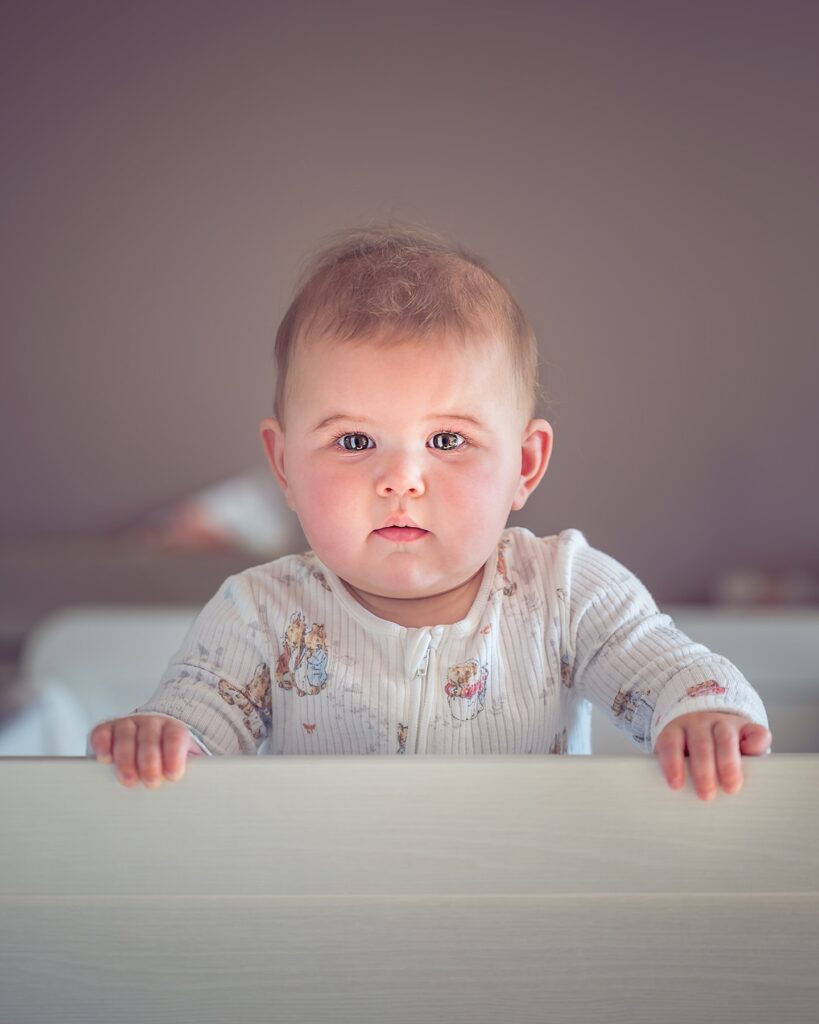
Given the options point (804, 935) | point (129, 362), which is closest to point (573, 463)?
point (129, 362)

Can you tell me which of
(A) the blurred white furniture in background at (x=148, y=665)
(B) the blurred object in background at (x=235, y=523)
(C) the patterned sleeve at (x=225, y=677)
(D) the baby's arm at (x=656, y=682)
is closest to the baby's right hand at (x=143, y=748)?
(C) the patterned sleeve at (x=225, y=677)

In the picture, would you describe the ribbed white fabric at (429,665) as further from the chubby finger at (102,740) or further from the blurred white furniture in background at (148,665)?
the blurred white furniture in background at (148,665)

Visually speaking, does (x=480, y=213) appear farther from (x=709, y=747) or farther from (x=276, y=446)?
(x=709, y=747)

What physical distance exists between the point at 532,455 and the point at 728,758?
34 centimetres

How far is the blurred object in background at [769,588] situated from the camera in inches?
115

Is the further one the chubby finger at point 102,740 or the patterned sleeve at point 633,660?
the patterned sleeve at point 633,660

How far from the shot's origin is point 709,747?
0.59 metres

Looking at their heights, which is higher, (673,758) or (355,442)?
(355,442)

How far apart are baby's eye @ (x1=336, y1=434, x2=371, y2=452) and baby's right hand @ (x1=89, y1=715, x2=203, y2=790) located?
0.71ft

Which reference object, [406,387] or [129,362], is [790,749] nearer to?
[406,387]

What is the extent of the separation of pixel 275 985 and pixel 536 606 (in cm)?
39

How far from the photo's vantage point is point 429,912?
0.57 metres

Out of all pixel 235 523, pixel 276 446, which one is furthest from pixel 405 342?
pixel 235 523

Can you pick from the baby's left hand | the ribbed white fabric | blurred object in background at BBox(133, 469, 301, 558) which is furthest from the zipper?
blurred object in background at BBox(133, 469, 301, 558)
